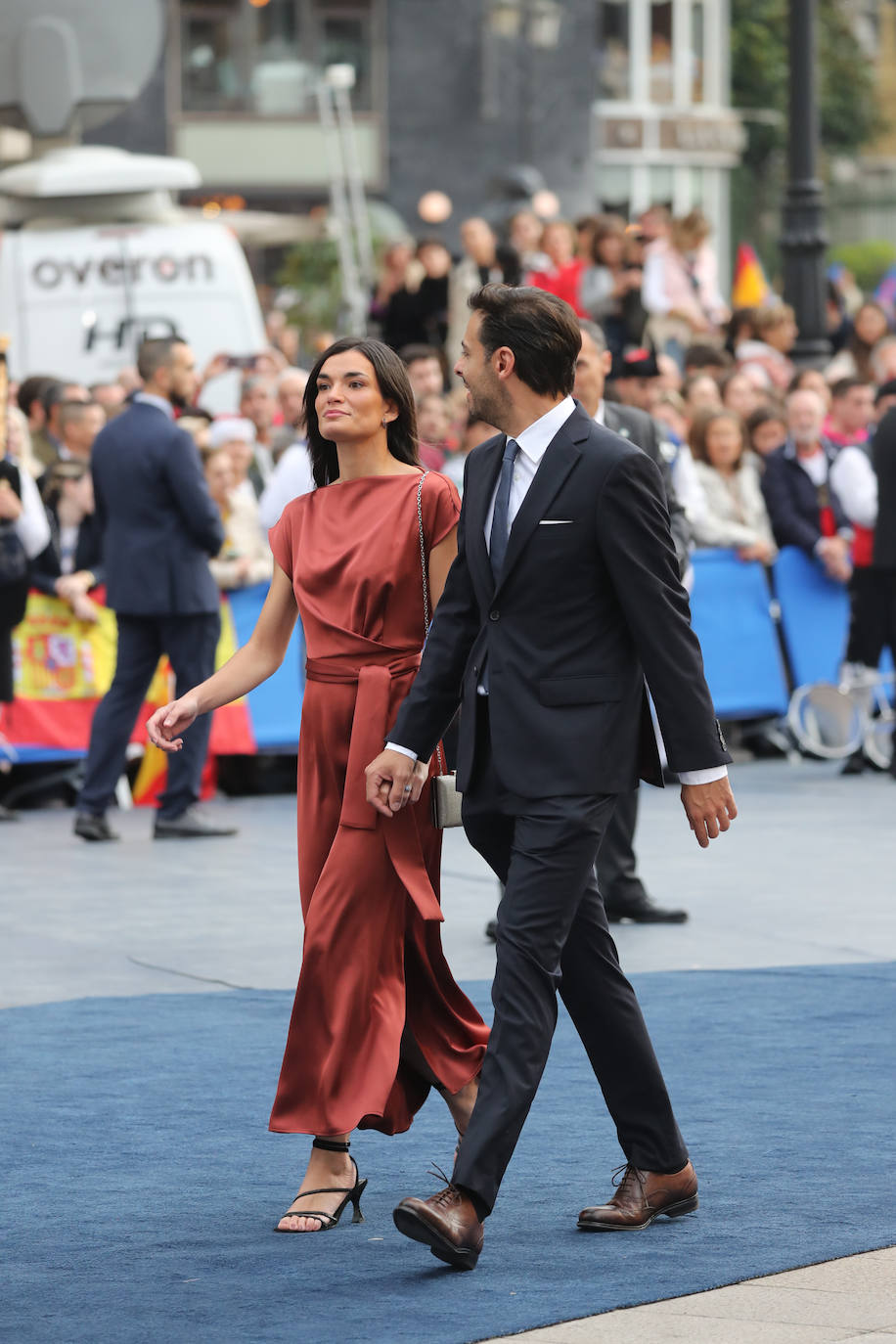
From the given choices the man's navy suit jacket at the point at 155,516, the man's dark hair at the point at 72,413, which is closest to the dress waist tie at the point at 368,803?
the man's navy suit jacket at the point at 155,516

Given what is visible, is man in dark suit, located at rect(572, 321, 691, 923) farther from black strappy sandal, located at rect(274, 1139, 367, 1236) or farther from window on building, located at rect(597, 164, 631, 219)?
window on building, located at rect(597, 164, 631, 219)

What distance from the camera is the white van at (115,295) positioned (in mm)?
15672

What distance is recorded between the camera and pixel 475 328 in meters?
5.07

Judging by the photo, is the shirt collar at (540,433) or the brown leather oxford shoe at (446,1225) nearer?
the brown leather oxford shoe at (446,1225)

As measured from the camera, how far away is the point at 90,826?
36.2 feet

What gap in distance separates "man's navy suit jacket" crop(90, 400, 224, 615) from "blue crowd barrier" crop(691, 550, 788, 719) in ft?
11.6

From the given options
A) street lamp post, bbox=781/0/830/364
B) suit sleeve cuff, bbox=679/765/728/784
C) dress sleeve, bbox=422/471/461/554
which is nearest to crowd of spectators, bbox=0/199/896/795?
street lamp post, bbox=781/0/830/364

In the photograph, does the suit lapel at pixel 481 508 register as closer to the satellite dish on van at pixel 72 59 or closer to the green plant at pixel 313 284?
the satellite dish on van at pixel 72 59

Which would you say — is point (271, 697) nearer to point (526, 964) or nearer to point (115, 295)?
point (115, 295)

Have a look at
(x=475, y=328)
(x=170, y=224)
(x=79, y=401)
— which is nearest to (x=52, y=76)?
(x=170, y=224)

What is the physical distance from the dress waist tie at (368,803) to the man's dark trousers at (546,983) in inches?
9.4

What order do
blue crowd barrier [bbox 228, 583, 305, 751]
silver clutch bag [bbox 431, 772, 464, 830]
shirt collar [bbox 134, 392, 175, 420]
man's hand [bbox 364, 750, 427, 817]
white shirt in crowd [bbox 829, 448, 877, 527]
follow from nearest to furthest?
man's hand [bbox 364, 750, 427, 817]
silver clutch bag [bbox 431, 772, 464, 830]
shirt collar [bbox 134, 392, 175, 420]
blue crowd barrier [bbox 228, 583, 305, 751]
white shirt in crowd [bbox 829, 448, 877, 527]

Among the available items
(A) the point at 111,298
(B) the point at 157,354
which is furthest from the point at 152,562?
(A) the point at 111,298

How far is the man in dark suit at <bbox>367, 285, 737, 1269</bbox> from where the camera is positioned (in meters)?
4.93
